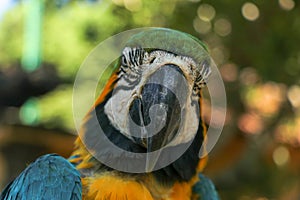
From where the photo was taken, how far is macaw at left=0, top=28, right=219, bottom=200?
4.15 ft

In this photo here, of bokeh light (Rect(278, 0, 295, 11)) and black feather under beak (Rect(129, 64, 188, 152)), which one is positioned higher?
bokeh light (Rect(278, 0, 295, 11))

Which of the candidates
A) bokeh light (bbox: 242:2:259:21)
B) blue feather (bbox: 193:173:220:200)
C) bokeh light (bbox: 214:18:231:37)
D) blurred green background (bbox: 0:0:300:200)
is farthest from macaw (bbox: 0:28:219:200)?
bokeh light (bbox: 214:18:231:37)

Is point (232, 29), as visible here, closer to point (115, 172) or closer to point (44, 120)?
point (115, 172)

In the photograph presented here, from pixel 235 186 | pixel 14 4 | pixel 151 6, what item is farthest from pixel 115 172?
pixel 14 4

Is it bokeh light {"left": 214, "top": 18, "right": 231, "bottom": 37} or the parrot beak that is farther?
bokeh light {"left": 214, "top": 18, "right": 231, "bottom": 37}

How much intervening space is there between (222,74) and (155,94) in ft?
5.93

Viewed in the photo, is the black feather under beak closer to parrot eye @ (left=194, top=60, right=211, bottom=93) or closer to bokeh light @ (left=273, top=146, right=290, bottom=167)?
parrot eye @ (left=194, top=60, right=211, bottom=93)

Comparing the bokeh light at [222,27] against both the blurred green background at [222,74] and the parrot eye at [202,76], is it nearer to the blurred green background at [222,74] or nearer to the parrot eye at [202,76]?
the blurred green background at [222,74]

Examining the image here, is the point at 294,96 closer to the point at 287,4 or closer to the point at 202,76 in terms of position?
the point at 287,4

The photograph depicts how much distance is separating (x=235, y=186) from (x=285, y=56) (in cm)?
108

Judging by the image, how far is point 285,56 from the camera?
100 inches

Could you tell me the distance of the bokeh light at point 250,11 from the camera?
2.52m

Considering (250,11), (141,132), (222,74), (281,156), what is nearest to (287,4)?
(250,11)

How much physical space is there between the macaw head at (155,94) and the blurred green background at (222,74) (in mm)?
916
